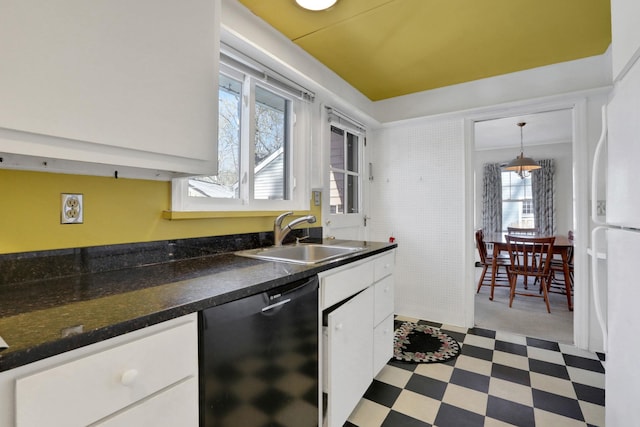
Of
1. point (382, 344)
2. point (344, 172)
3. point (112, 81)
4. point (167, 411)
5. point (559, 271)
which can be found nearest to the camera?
point (167, 411)

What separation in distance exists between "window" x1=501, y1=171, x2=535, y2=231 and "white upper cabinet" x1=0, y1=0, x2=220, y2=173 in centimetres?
623

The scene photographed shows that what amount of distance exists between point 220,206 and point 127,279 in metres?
0.74

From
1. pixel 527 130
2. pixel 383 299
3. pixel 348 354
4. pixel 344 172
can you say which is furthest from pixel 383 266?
pixel 527 130

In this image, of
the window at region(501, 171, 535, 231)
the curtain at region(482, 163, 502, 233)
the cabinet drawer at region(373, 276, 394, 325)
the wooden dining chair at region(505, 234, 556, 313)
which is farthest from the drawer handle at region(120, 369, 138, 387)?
the window at region(501, 171, 535, 231)

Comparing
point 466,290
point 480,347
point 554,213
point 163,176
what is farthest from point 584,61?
point 554,213

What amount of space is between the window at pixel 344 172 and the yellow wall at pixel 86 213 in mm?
1485

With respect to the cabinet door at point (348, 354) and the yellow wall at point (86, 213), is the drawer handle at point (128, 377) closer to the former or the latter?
the yellow wall at point (86, 213)

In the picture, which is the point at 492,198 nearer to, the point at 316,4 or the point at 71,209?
the point at 316,4

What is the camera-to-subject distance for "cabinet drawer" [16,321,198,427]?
55 centimetres

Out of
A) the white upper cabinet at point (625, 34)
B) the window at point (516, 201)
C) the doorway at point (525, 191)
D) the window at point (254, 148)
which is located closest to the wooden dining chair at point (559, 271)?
the doorway at point (525, 191)

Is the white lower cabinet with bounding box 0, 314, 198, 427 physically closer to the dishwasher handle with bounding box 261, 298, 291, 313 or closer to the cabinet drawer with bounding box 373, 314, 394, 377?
the dishwasher handle with bounding box 261, 298, 291, 313

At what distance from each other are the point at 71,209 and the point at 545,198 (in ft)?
21.9

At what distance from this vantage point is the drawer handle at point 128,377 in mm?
664

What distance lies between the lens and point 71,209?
1.12 metres
